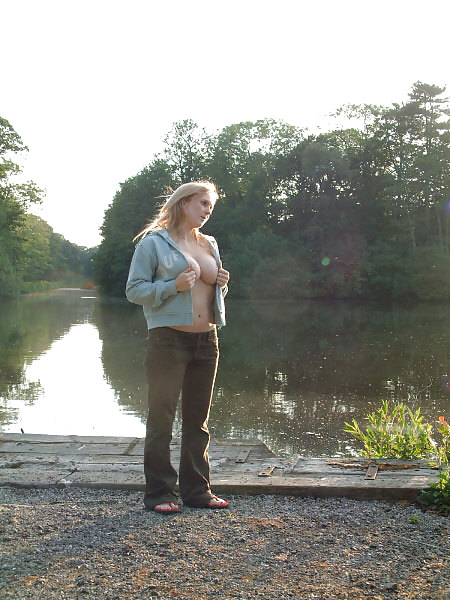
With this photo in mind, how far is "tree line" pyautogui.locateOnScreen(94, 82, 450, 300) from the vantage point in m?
40.7

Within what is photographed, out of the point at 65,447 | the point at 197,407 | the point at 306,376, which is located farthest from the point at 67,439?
the point at 306,376

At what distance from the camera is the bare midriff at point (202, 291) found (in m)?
3.71

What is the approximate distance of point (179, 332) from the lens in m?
3.68

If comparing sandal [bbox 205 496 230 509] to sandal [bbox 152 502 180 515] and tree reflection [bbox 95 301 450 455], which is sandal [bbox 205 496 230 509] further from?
tree reflection [bbox 95 301 450 455]

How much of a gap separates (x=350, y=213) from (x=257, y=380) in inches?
1300

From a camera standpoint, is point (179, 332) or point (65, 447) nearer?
point (179, 332)

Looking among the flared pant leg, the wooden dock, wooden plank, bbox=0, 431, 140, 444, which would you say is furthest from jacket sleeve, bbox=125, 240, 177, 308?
wooden plank, bbox=0, 431, 140, 444

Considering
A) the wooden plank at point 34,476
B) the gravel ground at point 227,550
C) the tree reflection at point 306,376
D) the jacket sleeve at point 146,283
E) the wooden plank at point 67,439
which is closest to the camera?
the gravel ground at point 227,550

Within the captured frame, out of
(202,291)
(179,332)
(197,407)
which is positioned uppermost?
(202,291)

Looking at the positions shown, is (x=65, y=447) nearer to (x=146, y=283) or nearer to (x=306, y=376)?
(x=146, y=283)

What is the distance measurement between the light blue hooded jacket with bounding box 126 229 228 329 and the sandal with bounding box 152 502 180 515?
3.12ft

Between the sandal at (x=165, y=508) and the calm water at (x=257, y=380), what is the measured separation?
391 centimetres

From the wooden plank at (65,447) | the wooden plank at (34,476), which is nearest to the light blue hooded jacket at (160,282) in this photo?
the wooden plank at (34,476)

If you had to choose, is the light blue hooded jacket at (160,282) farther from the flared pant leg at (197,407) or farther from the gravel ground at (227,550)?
the gravel ground at (227,550)
